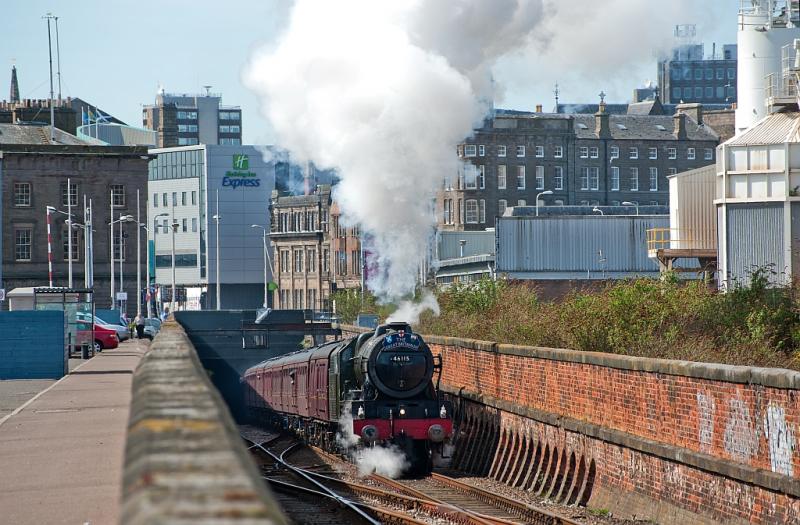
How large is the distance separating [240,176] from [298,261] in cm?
2091

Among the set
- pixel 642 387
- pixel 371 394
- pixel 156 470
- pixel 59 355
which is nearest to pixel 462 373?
pixel 371 394

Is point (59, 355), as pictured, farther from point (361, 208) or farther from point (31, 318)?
point (361, 208)

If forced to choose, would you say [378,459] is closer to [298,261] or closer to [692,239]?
[692,239]

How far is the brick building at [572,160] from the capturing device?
104125 mm

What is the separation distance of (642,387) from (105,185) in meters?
85.3

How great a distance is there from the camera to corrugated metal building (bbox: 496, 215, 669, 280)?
6888 centimetres

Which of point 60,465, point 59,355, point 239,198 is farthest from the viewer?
point 239,198

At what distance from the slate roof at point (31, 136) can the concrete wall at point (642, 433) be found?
266 ft

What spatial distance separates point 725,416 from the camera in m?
15.1

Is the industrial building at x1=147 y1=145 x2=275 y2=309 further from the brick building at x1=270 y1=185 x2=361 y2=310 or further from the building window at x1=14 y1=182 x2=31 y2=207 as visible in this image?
the building window at x1=14 y1=182 x2=31 y2=207

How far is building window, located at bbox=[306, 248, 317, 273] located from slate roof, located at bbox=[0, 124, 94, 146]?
21.0 meters

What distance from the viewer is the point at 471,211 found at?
103438 millimetres

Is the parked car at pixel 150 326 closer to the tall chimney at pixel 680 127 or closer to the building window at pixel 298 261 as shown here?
the building window at pixel 298 261

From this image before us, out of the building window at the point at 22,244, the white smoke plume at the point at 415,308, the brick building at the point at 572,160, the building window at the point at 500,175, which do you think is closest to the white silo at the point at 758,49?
the white smoke plume at the point at 415,308
